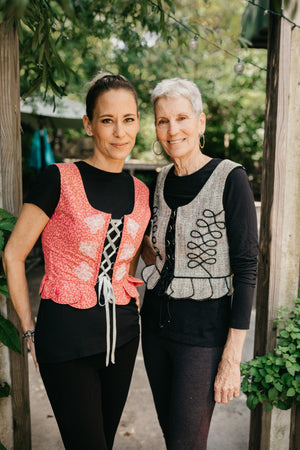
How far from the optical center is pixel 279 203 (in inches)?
81.1

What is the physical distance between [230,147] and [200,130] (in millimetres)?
10148

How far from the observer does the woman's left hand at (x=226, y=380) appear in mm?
1577

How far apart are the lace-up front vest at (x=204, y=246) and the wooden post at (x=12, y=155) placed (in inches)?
35.0

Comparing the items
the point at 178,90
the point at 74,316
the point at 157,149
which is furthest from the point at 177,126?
the point at 74,316

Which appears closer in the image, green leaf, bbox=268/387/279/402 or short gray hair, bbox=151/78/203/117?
short gray hair, bbox=151/78/203/117

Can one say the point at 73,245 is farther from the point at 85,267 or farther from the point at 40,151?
the point at 40,151

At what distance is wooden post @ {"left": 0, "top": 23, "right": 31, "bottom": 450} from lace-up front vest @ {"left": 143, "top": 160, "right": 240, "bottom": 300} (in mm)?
888

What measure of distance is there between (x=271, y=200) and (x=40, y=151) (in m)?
5.35

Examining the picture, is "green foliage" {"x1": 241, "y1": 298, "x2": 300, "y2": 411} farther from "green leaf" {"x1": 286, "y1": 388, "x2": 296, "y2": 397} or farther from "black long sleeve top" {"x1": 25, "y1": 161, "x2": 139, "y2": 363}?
"black long sleeve top" {"x1": 25, "y1": 161, "x2": 139, "y2": 363}

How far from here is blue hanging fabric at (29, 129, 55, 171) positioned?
6.57 metres

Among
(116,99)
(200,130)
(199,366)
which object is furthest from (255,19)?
(199,366)

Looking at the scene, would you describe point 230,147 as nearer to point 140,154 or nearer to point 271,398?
point 140,154

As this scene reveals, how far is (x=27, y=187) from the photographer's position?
781 centimetres

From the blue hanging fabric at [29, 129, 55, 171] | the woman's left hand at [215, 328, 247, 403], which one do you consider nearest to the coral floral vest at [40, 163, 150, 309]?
the woman's left hand at [215, 328, 247, 403]
